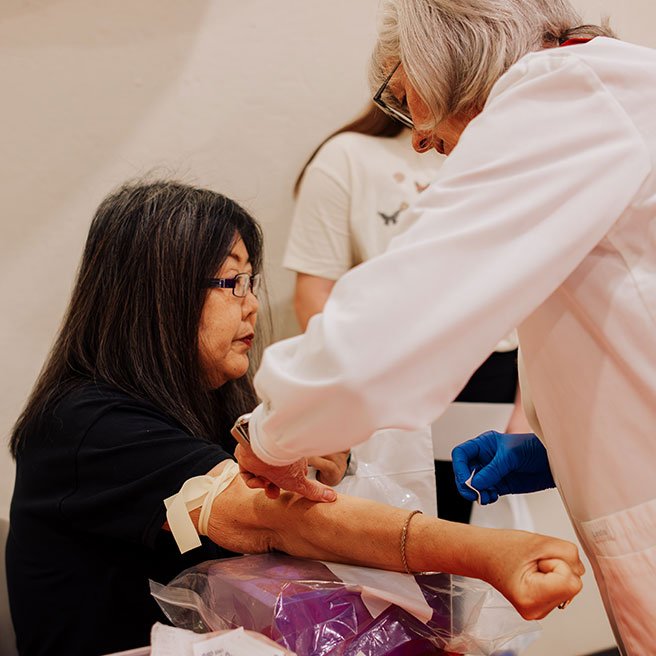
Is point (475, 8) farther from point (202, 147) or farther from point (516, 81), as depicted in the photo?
point (202, 147)

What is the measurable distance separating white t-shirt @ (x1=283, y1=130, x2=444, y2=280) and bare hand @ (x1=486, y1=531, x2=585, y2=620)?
4.10 ft

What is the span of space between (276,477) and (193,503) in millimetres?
210

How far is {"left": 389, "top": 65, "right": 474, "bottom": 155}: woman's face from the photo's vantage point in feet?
4.01

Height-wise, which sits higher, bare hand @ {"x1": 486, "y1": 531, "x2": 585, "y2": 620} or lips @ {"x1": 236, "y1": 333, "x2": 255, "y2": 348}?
lips @ {"x1": 236, "y1": 333, "x2": 255, "y2": 348}

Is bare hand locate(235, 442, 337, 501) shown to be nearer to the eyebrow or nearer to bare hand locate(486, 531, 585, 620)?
bare hand locate(486, 531, 585, 620)

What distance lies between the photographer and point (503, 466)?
1399mm

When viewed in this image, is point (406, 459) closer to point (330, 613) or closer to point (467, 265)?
point (330, 613)

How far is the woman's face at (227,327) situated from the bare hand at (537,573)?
794 millimetres

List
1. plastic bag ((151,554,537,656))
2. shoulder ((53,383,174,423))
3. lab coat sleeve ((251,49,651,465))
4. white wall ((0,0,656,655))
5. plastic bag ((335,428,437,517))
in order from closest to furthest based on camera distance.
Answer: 1. lab coat sleeve ((251,49,651,465))
2. plastic bag ((151,554,537,656))
3. shoulder ((53,383,174,423))
4. plastic bag ((335,428,437,517))
5. white wall ((0,0,656,655))

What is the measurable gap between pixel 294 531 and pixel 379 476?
40 centimetres

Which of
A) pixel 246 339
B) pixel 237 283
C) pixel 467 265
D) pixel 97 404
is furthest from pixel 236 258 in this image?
pixel 467 265

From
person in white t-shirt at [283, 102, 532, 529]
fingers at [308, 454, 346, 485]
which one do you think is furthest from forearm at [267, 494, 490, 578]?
person in white t-shirt at [283, 102, 532, 529]

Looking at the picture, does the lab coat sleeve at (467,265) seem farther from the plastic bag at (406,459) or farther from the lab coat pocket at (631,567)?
the plastic bag at (406,459)

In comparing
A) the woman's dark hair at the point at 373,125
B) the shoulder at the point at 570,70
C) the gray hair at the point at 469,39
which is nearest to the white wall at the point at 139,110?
the woman's dark hair at the point at 373,125
